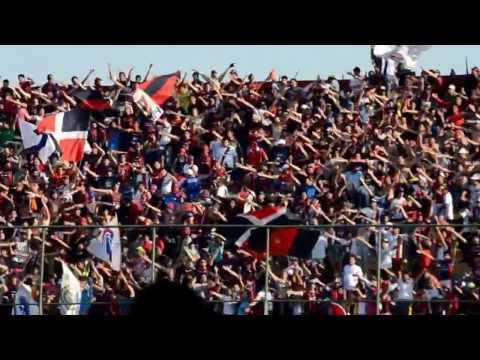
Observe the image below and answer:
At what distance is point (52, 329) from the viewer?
108 inches

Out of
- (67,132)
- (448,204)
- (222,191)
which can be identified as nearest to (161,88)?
(67,132)

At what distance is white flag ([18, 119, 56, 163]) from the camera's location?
45.9ft

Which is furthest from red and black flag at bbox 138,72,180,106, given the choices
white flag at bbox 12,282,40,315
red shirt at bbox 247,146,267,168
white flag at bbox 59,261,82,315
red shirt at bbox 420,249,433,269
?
red shirt at bbox 420,249,433,269

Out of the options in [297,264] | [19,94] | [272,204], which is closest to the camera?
[297,264]

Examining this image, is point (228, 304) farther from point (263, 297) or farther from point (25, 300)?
point (25, 300)

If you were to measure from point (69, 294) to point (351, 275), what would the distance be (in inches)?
90.1

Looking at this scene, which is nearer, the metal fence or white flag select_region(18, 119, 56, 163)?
the metal fence

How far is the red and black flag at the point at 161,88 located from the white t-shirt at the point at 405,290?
18.9 feet

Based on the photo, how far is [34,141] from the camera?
14.0 m

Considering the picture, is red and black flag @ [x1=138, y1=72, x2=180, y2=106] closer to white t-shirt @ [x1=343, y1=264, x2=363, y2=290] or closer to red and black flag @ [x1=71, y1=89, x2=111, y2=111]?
red and black flag @ [x1=71, y1=89, x2=111, y2=111]

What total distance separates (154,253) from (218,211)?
2.89 m

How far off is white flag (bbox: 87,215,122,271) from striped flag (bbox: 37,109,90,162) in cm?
323
